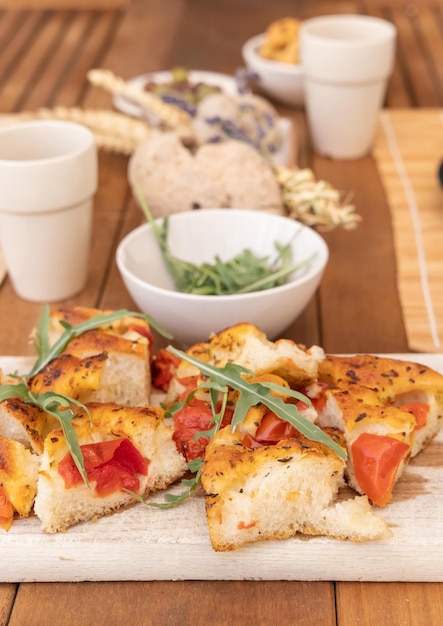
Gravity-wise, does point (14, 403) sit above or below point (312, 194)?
above

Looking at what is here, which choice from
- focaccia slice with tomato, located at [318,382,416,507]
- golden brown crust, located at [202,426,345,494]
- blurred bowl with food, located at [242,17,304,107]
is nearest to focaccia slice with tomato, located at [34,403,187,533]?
golden brown crust, located at [202,426,345,494]

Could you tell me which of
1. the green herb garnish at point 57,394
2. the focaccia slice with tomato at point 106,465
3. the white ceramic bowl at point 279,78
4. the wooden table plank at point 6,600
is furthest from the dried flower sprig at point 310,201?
the wooden table plank at point 6,600

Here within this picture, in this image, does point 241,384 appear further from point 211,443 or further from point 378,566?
point 378,566

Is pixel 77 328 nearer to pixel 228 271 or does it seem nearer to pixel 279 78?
pixel 228 271

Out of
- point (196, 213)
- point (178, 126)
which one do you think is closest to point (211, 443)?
point (196, 213)

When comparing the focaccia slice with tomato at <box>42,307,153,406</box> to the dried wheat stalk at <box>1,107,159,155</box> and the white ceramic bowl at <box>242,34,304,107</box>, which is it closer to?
the dried wheat stalk at <box>1,107,159,155</box>
